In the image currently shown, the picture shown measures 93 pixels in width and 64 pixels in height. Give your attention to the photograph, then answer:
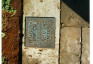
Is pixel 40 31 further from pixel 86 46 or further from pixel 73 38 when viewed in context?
pixel 86 46

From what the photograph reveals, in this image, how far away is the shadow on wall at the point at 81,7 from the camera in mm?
4293

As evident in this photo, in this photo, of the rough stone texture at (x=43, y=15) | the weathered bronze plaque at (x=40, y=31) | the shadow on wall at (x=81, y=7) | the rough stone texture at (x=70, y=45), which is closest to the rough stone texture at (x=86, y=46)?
the rough stone texture at (x=70, y=45)

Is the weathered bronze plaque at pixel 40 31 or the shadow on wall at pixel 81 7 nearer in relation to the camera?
the shadow on wall at pixel 81 7

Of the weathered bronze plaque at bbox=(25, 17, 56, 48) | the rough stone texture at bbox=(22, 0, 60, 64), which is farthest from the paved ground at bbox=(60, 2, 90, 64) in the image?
the weathered bronze plaque at bbox=(25, 17, 56, 48)

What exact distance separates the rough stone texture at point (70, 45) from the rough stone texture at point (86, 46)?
4.1 inches

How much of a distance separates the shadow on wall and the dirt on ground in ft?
4.64

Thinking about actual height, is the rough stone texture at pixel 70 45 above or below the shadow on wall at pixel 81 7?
below

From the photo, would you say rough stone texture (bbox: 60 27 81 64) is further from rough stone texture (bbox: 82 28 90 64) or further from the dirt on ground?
the dirt on ground

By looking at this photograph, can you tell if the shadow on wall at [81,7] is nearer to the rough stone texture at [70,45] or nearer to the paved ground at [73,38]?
the paved ground at [73,38]

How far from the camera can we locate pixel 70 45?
438 cm

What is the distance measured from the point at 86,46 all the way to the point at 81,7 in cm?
104

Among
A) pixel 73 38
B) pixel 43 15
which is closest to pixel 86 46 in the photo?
pixel 73 38

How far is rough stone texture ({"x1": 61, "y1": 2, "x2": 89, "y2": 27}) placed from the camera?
4.32 m

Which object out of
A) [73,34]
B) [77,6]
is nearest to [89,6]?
[77,6]
